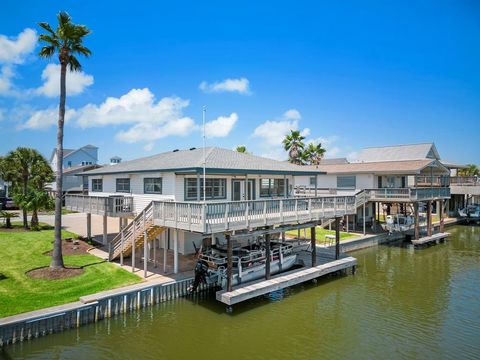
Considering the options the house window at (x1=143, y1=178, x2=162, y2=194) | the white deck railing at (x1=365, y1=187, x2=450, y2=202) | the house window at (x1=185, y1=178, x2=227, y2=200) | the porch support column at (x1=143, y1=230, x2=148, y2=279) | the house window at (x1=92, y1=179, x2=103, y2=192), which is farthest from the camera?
the white deck railing at (x1=365, y1=187, x2=450, y2=202)

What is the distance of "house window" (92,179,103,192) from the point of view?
26.3 metres

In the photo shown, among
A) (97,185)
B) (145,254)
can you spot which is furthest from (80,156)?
(145,254)

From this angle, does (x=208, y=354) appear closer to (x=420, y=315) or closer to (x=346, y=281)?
(x=420, y=315)

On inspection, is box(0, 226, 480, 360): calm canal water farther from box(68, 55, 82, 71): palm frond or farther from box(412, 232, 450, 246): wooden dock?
box(68, 55, 82, 71): palm frond

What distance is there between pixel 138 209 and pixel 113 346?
10.9 meters

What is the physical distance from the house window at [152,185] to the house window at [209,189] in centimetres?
194

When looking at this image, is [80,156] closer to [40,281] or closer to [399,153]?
[40,281]

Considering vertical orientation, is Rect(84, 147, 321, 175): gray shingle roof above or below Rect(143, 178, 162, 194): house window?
above

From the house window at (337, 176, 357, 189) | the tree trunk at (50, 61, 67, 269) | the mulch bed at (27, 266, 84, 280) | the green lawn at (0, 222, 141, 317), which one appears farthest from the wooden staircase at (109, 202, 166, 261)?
the house window at (337, 176, 357, 189)

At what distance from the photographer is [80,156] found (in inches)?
2613

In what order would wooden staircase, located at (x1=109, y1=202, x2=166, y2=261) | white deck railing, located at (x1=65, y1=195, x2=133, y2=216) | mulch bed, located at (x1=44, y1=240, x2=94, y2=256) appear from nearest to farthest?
wooden staircase, located at (x1=109, y1=202, x2=166, y2=261) → white deck railing, located at (x1=65, y1=195, x2=133, y2=216) → mulch bed, located at (x1=44, y1=240, x2=94, y2=256)

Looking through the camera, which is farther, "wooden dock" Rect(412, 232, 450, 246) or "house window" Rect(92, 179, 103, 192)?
"wooden dock" Rect(412, 232, 450, 246)

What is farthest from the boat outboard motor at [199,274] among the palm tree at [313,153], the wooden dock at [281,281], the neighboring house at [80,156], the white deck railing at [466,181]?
the neighboring house at [80,156]

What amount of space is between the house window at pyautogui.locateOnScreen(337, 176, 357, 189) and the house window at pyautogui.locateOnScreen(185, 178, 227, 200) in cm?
1865
